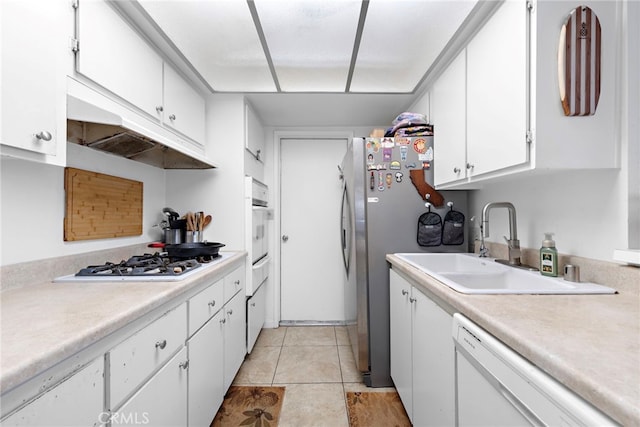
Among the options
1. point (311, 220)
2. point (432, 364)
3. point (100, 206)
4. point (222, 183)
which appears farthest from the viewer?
point (311, 220)

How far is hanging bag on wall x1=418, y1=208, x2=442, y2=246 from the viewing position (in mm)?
1817

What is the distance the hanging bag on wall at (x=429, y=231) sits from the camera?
71.6 inches

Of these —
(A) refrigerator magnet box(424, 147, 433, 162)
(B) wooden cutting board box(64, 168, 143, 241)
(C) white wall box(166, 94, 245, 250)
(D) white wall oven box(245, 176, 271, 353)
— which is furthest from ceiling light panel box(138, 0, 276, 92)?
(A) refrigerator magnet box(424, 147, 433, 162)

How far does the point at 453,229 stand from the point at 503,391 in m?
1.30

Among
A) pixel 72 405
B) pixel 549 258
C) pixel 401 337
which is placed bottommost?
pixel 401 337

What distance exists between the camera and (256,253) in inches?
92.6

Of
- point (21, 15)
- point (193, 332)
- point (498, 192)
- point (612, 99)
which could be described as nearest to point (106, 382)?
point (193, 332)

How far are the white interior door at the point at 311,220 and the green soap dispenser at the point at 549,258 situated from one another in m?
1.96

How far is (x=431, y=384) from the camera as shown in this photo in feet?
3.70

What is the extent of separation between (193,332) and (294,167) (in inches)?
81.6

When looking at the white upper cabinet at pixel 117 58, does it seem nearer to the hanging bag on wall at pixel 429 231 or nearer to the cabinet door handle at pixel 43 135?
the cabinet door handle at pixel 43 135

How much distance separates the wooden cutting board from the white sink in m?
1.73

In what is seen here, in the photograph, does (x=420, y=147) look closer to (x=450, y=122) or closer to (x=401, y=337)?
(x=450, y=122)

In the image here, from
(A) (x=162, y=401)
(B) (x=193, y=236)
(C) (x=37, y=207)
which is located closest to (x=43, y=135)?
(C) (x=37, y=207)
